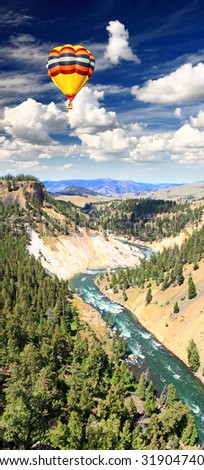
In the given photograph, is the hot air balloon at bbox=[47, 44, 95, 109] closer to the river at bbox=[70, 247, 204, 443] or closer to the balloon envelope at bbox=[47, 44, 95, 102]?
the balloon envelope at bbox=[47, 44, 95, 102]

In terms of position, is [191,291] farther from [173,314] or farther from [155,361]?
[155,361]

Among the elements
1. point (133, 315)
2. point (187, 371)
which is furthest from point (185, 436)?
point (133, 315)

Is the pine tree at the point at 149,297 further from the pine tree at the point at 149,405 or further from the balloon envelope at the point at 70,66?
the balloon envelope at the point at 70,66

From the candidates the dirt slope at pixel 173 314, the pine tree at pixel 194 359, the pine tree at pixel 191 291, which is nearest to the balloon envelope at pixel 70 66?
the pine tree at pixel 194 359

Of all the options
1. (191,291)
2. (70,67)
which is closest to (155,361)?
(191,291)

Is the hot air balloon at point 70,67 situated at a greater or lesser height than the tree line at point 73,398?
greater

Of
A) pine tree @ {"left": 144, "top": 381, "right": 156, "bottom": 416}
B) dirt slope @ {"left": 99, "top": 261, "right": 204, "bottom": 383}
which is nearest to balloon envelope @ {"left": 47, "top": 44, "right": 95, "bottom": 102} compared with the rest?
pine tree @ {"left": 144, "top": 381, "right": 156, "bottom": 416}

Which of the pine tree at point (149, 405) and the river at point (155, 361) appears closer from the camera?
the pine tree at point (149, 405)
